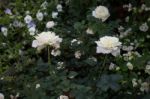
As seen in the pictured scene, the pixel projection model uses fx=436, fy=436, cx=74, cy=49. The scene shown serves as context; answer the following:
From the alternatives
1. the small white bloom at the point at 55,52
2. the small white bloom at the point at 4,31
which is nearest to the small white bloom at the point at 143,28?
the small white bloom at the point at 55,52

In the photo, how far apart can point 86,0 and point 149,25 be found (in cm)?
54

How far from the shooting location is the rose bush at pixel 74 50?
2258mm

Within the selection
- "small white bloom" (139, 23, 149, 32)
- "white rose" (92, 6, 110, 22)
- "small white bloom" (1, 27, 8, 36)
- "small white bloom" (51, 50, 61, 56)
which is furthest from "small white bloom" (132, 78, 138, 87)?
"small white bloom" (1, 27, 8, 36)

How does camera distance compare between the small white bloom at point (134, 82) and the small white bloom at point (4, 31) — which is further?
the small white bloom at point (4, 31)

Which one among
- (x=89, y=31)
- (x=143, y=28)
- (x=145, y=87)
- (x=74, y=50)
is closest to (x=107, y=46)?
(x=145, y=87)

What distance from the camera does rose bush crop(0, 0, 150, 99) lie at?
226cm

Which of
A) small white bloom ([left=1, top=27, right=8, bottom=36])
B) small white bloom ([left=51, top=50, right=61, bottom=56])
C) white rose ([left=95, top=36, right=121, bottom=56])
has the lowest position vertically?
small white bloom ([left=1, top=27, right=8, bottom=36])

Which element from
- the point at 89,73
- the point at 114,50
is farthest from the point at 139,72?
the point at 114,50

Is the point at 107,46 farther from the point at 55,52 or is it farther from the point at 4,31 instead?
the point at 4,31

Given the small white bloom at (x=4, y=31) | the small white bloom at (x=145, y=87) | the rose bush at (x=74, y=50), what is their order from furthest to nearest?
1. the small white bloom at (x=4, y=31)
2. the small white bloom at (x=145, y=87)
3. the rose bush at (x=74, y=50)

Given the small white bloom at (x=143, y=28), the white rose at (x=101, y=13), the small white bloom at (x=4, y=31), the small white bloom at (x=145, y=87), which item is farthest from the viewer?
the small white bloom at (x=4, y=31)

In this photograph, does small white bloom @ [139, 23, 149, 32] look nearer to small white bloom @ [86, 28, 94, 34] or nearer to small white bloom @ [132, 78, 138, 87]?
small white bloom @ [86, 28, 94, 34]

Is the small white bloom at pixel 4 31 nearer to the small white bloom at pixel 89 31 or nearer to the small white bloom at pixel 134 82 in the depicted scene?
the small white bloom at pixel 89 31

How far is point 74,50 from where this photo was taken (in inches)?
113
